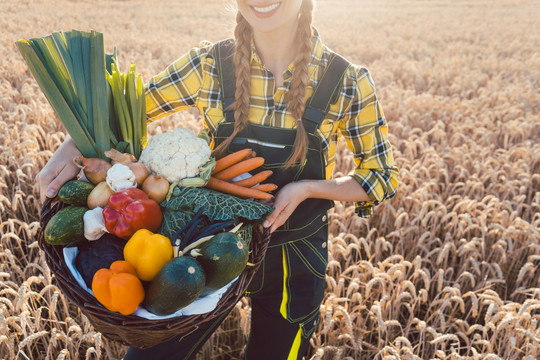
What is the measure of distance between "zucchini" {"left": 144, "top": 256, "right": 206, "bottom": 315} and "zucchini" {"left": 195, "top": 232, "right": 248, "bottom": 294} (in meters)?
0.04

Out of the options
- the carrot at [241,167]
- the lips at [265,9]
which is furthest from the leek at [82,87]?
the lips at [265,9]

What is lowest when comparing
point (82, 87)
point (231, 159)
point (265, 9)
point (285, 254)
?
point (285, 254)

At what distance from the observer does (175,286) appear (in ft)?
3.71

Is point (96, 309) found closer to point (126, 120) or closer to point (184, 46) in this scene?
point (126, 120)

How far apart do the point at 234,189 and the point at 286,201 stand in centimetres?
23

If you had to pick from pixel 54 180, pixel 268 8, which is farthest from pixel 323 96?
pixel 54 180

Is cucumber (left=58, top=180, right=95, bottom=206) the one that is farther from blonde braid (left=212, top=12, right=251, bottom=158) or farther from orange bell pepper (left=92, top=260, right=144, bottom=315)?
blonde braid (left=212, top=12, right=251, bottom=158)

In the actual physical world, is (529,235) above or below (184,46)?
below

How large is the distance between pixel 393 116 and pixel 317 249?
4262mm

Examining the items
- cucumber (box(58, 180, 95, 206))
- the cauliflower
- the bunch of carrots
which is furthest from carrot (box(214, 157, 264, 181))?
cucumber (box(58, 180, 95, 206))

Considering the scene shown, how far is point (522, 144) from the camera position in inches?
185

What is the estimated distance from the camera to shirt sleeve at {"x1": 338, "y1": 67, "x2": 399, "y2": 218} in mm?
1730

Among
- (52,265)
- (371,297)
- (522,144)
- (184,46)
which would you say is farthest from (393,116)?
(184,46)

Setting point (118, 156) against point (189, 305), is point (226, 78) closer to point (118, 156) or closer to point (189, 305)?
point (118, 156)
